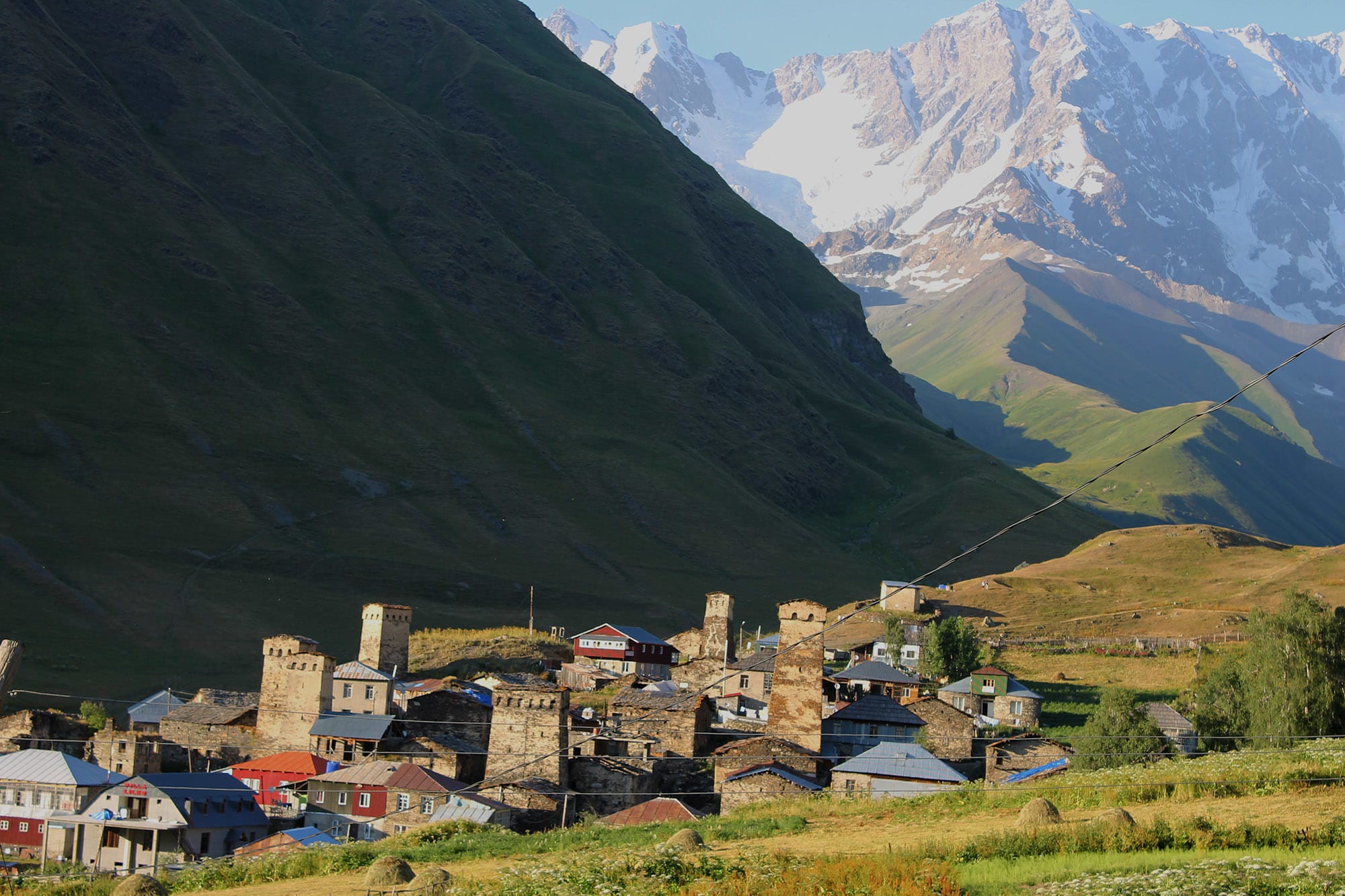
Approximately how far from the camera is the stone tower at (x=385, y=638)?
75562 mm

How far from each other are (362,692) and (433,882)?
32189 millimetres

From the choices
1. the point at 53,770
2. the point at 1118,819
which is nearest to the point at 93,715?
the point at 53,770

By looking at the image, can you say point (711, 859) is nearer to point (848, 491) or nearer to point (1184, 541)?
point (1184, 541)

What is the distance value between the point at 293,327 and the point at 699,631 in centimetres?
7610

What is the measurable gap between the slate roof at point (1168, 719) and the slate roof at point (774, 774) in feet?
50.1

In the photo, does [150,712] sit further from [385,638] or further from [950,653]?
[950,653]

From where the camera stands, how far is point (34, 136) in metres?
150

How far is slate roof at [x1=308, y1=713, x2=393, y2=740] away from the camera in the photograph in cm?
5281

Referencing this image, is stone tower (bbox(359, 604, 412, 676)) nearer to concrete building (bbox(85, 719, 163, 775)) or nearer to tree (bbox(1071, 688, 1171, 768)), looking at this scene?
concrete building (bbox(85, 719, 163, 775))

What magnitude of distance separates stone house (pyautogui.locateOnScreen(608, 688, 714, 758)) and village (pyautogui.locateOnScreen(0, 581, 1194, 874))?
101 mm

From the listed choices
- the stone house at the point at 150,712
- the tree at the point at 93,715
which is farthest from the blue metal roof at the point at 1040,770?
the stone house at the point at 150,712

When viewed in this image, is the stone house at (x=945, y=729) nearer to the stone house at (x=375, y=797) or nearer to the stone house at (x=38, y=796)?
the stone house at (x=375, y=797)

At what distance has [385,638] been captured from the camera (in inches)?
2985

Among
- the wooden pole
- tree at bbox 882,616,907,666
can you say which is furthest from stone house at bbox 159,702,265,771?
tree at bbox 882,616,907,666
